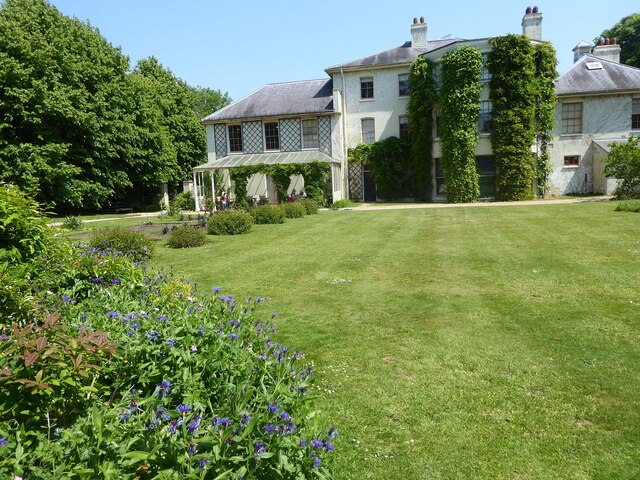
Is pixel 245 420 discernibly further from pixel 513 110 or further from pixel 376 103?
pixel 376 103

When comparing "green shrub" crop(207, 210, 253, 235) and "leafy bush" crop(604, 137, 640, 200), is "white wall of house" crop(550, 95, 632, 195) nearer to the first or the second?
"leafy bush" crop(604, 137, 640, 200)

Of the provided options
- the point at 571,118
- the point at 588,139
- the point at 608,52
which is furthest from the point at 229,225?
the point at 608,52

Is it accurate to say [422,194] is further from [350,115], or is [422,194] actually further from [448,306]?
[448,306]

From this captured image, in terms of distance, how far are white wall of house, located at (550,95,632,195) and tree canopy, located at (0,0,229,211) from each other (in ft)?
87.3

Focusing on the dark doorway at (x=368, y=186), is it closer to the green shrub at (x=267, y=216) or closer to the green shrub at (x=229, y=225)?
the green shrub at (x=267, y=216)

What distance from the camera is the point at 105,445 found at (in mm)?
2219

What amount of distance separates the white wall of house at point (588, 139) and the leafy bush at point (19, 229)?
30.1 meters

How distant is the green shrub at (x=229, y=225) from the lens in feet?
53.3

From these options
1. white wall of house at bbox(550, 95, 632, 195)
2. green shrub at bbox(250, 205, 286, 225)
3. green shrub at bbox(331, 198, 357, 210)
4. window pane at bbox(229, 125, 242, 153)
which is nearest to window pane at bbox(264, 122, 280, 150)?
window pane at bbox(229, 125, 242, 153)

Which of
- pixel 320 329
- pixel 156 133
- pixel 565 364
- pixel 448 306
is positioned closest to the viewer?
pixel 565 364

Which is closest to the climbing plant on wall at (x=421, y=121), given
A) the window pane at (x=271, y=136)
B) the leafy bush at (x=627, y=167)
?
the window pane at (x=271, y=136)

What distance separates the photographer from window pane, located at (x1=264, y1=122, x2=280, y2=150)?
32.3m

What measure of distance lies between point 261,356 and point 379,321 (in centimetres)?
308

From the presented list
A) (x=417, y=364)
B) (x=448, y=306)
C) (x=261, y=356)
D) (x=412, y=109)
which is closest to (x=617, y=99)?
(x=412, y=109)
